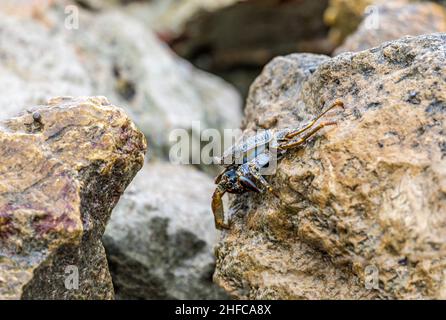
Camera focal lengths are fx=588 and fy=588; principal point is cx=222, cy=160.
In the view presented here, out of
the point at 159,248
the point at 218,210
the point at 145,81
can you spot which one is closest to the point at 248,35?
the point at 145,81

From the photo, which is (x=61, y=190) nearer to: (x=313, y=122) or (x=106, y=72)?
(x=313, y=122)

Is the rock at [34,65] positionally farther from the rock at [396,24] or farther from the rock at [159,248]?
the rock at [396,24]

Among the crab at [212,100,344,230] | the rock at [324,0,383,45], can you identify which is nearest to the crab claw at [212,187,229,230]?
the crab at [212,100,344,230]

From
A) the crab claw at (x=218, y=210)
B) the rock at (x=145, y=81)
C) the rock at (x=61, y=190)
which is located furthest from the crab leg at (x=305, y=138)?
the rock at (x=145, y=81)

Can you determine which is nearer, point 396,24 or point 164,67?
point 396,24

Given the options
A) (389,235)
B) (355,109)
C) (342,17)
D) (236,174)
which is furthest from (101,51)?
(389,235)

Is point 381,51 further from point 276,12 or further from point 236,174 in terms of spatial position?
point 276,12
